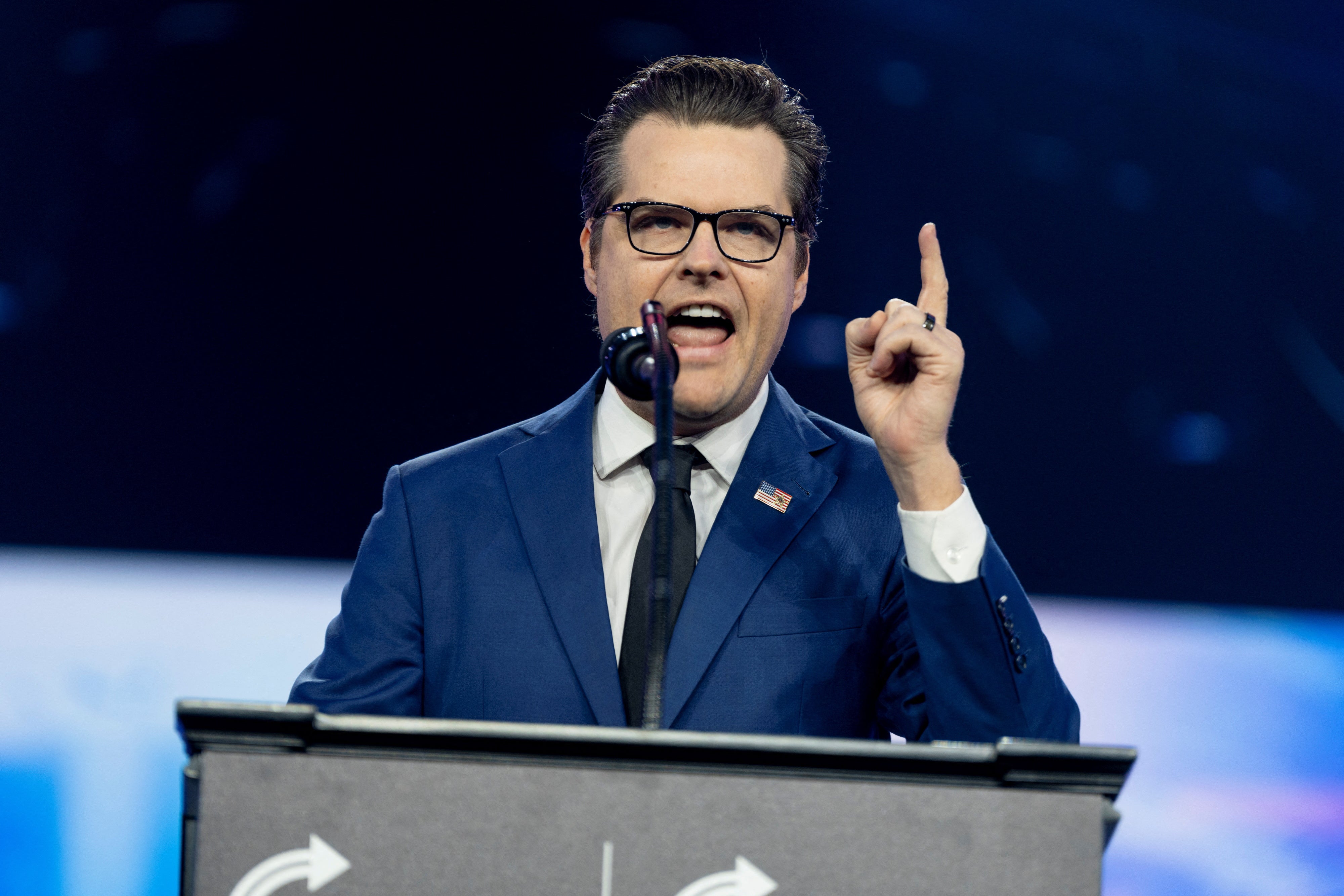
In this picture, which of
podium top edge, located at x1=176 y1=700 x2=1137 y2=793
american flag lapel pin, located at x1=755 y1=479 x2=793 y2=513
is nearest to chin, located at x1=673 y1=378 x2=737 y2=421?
american flag lapel pin, located at x1=755 y1=479 x2=793 y2=513

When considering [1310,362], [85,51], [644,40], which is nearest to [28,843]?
[85,51]

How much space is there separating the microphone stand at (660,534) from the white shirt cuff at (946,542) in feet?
0.98

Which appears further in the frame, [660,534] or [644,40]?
[644,40]

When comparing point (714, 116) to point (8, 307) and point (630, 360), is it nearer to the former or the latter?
point (630, 360)

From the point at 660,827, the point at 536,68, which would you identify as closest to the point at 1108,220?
the point at 536,68

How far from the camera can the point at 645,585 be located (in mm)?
1450

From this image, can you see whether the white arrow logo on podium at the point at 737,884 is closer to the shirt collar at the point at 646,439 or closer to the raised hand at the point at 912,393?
the raised hand at the point at 912,393

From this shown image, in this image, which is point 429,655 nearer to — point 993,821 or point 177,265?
point 993,821

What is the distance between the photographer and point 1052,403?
251cm

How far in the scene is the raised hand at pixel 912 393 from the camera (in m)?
1.27

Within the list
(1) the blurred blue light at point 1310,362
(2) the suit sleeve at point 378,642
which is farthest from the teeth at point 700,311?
(1) the blurred blue light at point 1310,362

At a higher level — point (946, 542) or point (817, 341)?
point (817, 341)

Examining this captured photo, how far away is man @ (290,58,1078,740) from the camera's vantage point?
4.07 ft

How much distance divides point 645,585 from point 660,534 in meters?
0.46
